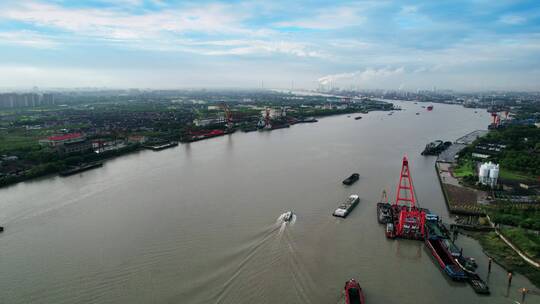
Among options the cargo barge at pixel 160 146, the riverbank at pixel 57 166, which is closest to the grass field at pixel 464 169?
the cargo barge at pixel 160 146

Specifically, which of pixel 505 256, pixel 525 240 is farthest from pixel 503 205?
pixel 505 256

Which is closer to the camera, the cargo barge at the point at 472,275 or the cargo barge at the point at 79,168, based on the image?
the cargo barge at the point at 472,275

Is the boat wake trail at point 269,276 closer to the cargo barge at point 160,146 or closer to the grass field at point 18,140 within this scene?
the cargo barge at point 160,146

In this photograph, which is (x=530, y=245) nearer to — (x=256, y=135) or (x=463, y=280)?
(x=463, y=280)

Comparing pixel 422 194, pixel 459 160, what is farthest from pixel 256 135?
pixel 422 194

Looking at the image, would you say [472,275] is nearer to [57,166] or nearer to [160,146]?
[57,166]
